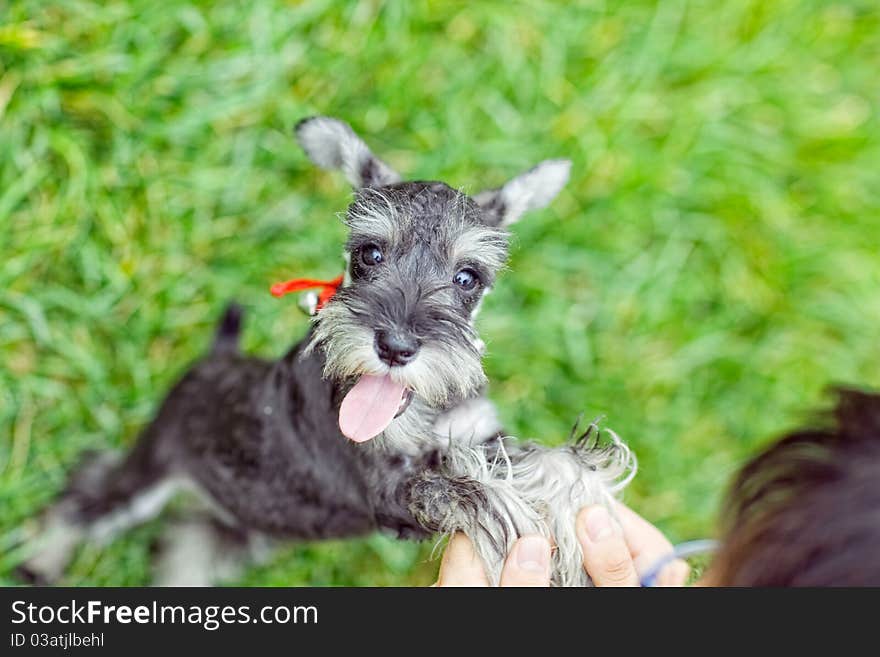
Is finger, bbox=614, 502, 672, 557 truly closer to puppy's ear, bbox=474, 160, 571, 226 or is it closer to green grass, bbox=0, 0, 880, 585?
puppy's ear, bbox=474, 160, 571, 226

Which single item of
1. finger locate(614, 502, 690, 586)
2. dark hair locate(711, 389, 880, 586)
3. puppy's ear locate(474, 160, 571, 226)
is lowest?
dark hair locate(711, 389, 880, 586)

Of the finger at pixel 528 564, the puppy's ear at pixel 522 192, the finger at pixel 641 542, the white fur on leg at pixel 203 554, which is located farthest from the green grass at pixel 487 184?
the finger at pixel 528 564

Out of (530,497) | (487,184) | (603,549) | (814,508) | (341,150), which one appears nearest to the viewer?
(814,508)

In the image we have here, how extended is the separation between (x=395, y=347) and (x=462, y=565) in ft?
2.35

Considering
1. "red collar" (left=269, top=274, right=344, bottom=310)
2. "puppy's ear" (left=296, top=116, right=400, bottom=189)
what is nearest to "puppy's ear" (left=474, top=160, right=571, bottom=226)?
"puppy's ear" (left=296, top=116, right=400, bottom=189)

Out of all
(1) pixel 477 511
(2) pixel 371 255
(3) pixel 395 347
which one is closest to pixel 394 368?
(3) pixel 395 347

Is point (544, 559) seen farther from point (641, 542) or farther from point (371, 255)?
point (371, 255)

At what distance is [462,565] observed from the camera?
7.84 ft

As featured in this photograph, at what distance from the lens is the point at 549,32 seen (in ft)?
13.4

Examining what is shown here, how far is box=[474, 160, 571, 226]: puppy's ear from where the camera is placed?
269 cm

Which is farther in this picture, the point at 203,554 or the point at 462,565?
the point at 203,554

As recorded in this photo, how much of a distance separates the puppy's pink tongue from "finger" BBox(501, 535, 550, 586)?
0.51m

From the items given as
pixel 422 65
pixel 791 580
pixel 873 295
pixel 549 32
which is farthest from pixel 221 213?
pixel 873 295

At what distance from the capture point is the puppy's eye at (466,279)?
95.8 inches
